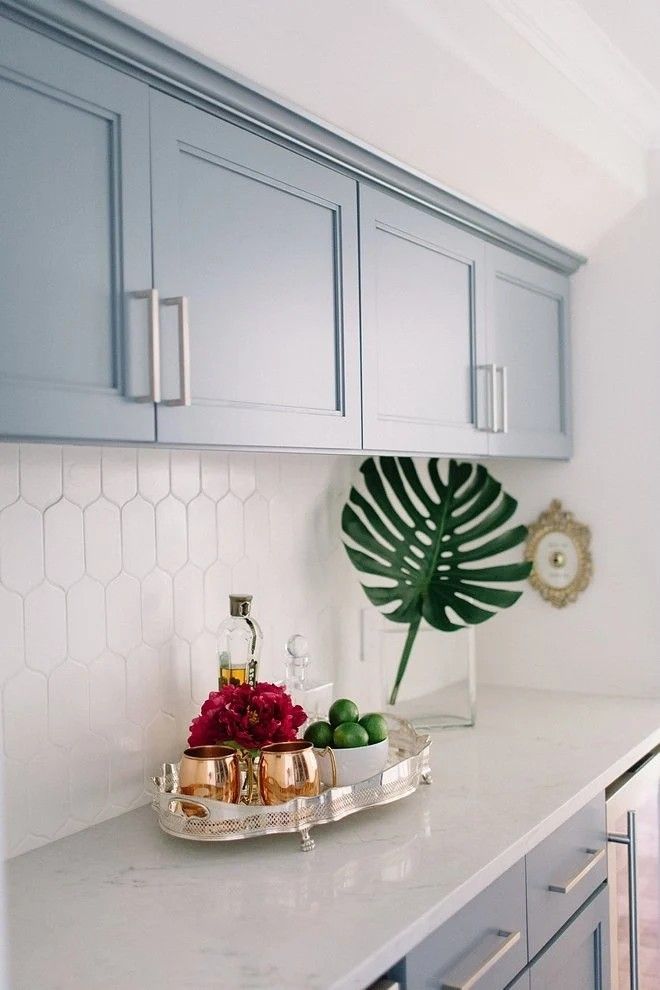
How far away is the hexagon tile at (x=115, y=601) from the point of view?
167 cm

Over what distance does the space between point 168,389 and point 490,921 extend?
96 centimetres

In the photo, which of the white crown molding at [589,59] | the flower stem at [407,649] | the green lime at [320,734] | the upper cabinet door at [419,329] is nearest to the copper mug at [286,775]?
the green lime at [320,734]

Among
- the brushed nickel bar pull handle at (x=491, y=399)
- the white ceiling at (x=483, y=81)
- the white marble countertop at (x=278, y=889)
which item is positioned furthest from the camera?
the brushed nickel bar pull handle at (x=491, y=399)

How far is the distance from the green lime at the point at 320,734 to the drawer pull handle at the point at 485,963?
16.6 inches

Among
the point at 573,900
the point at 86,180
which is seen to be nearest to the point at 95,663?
the point at 86,180

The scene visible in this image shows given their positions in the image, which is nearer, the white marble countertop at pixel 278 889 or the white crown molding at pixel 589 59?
the white marble countertop at pixel 278 889

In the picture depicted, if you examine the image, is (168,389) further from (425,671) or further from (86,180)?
(425,671)

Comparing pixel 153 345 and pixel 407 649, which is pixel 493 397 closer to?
pixel 407 649

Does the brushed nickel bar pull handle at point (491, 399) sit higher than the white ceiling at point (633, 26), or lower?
lower

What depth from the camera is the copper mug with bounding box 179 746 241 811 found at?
1638 mm

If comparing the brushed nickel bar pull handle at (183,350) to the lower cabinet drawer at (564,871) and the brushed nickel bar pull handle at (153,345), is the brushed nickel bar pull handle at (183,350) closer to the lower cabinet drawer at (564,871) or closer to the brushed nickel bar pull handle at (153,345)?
the brushed nickel bar pull handle at (153,345)

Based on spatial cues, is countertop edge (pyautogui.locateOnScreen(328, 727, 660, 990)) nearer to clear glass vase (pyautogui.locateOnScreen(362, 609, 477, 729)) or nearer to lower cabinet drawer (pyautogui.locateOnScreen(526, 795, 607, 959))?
lower cabinet drawer (pyautogui.locateOnScreen(526, 795, 607, 959))

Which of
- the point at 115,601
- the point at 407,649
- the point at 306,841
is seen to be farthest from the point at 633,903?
the point at 115,601

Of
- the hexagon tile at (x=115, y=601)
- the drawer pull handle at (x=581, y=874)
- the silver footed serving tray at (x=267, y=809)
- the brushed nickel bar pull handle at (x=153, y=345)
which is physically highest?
the brushed nickel bar pull handle at (x=153, y=345)
